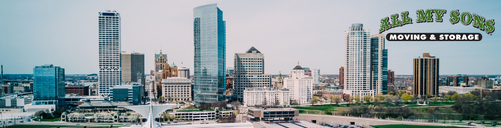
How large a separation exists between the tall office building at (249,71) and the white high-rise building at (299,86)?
3.95 m

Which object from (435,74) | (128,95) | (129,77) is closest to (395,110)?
(435,74)

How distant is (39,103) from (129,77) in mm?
24466

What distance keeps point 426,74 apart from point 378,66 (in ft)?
19.5

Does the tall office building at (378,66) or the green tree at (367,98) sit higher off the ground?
the tall office building at (378,66)

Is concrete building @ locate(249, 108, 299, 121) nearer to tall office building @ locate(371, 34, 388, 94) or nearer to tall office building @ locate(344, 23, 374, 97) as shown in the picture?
tall office building @ locate(344, 23, 374, 97)

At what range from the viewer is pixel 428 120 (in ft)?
96.6

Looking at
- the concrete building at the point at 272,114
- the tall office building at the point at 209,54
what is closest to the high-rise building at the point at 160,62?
the tall office building at the point at 209,54

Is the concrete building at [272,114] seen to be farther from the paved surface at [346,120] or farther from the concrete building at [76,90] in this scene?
the concrete building at [76,90]

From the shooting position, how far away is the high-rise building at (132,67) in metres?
61.6

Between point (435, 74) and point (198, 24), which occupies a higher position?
point (198, 24)

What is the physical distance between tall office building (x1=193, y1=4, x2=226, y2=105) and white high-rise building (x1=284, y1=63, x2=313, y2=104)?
8.36 meters

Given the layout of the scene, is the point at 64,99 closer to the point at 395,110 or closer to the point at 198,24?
the point at 198,24

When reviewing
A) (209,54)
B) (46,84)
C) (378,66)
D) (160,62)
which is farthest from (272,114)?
(160,62)

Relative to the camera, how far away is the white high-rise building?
42562mm
